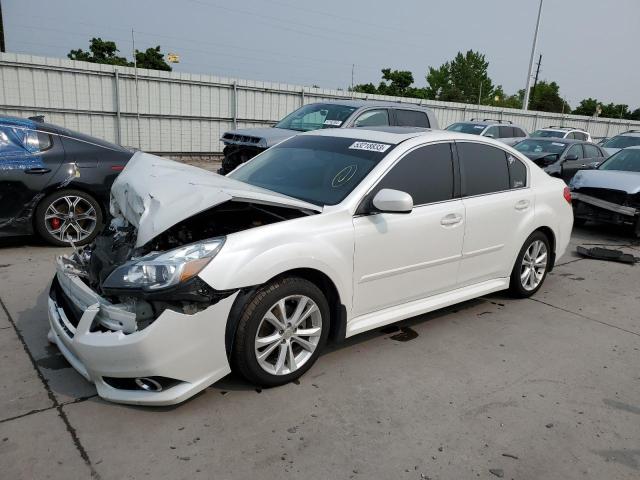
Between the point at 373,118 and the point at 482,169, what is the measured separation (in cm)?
491

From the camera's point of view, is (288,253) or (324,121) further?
(324,121)

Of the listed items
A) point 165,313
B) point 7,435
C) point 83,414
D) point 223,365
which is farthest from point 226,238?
point 7,435

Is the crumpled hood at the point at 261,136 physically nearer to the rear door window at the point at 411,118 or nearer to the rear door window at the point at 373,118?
the rear door window at the point at 373,118

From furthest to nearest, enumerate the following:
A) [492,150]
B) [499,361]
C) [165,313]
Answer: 1. [492,150]
2. [499,361]
3. [165,313]

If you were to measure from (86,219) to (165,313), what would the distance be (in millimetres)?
3978

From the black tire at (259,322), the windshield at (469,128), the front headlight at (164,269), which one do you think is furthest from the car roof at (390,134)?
the windshield at (469,128)

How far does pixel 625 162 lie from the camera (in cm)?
918

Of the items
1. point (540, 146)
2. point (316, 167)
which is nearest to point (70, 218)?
point (316, 167)

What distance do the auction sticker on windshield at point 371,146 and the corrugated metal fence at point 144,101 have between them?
12061 millimetres

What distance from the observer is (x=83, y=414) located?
2926 millimetres

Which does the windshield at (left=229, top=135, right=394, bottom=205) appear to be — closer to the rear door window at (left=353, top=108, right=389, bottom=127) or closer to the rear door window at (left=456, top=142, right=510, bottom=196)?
the rear door window at (left=456, top=142, right=510, bottom=196)

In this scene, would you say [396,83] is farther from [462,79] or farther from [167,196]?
[167,196]

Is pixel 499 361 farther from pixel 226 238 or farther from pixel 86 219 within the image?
pixel 86 219

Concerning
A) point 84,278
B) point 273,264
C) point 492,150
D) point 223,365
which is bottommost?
point 223,365
